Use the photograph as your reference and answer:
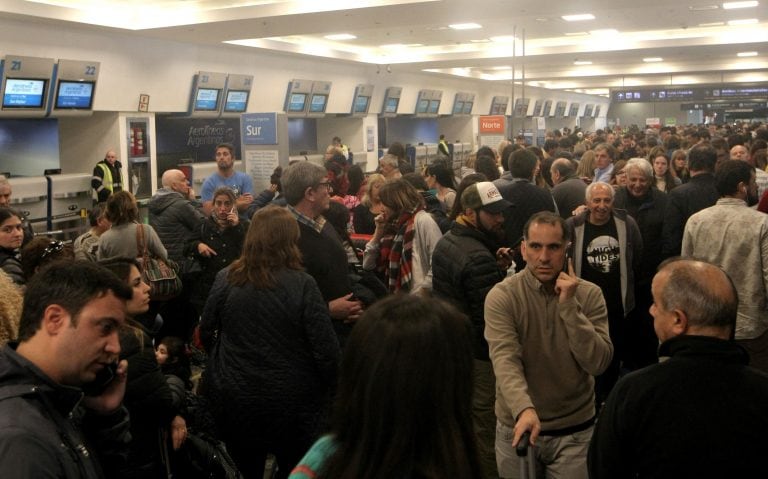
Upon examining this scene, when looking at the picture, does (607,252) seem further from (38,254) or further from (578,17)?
(578,17)

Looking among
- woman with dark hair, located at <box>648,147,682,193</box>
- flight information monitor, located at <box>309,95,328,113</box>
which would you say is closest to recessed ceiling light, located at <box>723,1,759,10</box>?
woman with dark hair, located at <box>648,147,682,193</box>

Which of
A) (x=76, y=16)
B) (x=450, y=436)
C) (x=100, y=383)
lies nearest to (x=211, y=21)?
(x=76, y=16)

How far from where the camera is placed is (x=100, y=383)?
2193 millimetres

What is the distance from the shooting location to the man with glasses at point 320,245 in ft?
13.3

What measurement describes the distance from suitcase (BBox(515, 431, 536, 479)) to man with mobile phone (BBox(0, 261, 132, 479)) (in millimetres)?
1364

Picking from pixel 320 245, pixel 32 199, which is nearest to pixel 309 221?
pixel 320 245

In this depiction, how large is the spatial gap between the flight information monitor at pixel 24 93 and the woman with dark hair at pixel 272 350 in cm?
831

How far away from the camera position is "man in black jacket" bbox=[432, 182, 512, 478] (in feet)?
12.5

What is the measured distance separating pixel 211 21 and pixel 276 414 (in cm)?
862

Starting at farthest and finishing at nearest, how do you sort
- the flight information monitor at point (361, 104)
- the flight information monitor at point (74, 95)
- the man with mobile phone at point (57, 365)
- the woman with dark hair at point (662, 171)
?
the flight information monitor at point (361, 104) → the flight information monitor at point (74, 95) → the woman with dark hair at point (662, 171) → the man with mobile phone at point (57, 365)

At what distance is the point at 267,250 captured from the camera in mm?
3510

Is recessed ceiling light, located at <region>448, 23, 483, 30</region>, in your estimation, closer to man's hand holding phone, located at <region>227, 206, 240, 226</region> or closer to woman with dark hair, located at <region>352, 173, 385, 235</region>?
woman with dark hair, located at <region>352, 173, 385, 235</region>

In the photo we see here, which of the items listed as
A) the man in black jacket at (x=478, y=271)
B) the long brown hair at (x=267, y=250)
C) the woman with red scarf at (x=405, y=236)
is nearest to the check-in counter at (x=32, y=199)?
the woman with red scarf at (x=405, y=236)

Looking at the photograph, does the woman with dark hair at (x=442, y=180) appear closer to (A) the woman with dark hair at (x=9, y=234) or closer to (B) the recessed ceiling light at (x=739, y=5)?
(A) the woman with dark hair at (x=9, y=234)
